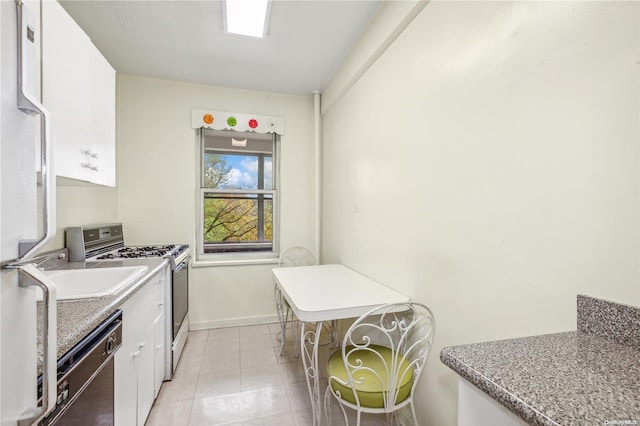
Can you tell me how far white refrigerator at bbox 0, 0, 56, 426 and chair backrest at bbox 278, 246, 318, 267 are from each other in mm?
2635

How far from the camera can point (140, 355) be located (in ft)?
4.86

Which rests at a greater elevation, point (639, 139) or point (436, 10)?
point (436, 10)

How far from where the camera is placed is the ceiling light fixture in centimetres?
183

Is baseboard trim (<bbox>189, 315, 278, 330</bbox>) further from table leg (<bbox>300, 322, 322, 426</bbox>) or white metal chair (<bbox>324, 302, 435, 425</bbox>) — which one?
white metal chair (<bbox>324, 302, 435, 425</bbox>)

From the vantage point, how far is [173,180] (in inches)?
115

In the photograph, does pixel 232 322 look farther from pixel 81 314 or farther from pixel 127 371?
pixel 81 314

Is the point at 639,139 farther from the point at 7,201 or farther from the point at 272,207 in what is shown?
the point at 272,207

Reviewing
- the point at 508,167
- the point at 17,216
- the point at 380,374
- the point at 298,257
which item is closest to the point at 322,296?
the point at 380,374

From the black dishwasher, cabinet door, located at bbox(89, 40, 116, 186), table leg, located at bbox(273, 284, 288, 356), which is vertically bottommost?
table leg, located at bbox(273, 284, 288, 356)

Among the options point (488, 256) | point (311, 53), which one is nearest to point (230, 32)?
point (311, 53)

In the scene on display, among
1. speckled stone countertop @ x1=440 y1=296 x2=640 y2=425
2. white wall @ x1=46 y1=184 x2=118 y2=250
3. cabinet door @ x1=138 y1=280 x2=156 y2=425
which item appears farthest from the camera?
white wall @ x1=46 y1=184 x2=118 y2=250

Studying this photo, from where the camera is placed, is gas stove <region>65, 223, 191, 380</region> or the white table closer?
the white table

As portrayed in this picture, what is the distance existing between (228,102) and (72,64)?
176cm

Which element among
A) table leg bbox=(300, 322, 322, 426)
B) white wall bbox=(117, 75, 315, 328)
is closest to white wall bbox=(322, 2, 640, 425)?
table leg bbox=(300, 322, 322, 426)
